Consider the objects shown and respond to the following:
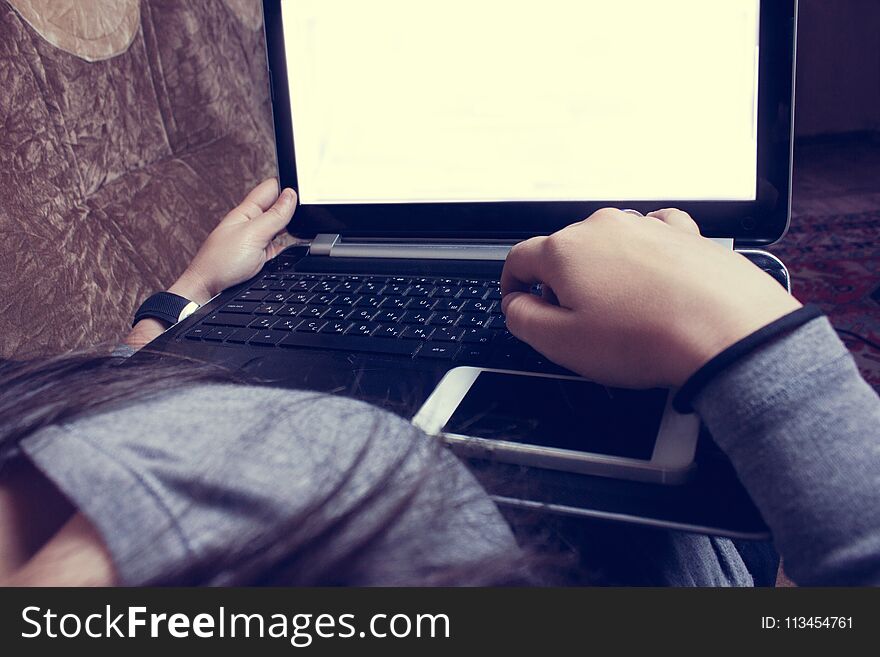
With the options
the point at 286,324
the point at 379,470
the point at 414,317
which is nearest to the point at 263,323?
the point at 286,324

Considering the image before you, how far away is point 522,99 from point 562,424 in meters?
0.35

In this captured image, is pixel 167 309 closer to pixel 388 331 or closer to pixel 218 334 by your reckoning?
pixel 218 334

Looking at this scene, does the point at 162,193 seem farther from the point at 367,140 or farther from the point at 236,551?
the point at 236,551

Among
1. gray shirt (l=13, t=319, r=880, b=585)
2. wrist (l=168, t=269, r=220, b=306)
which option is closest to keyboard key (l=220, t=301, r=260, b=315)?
wrist (l=168, t=269, r=220, b=306)

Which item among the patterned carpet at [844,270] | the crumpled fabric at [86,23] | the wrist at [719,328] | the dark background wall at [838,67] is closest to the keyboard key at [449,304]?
the wrist at [719,328]

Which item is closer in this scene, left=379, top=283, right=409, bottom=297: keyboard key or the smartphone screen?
the smartphone screen

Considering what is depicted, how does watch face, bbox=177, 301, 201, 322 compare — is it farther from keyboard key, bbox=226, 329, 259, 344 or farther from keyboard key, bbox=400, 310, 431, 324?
keyboard key, bbox=400, 310, 431, 324

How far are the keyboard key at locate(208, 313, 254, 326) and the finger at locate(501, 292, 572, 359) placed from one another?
254mm

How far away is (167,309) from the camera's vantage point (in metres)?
0.64

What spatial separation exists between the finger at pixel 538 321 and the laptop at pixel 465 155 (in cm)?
4

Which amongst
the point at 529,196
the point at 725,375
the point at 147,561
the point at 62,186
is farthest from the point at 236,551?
the point at 62,186

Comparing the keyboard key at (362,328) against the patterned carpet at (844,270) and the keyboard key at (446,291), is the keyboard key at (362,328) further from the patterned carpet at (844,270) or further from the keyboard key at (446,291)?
the patterned carpet at (844,270)

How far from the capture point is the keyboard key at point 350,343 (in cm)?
47

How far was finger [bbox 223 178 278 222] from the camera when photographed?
28.5 inches
